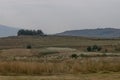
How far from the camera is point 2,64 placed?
19812mm

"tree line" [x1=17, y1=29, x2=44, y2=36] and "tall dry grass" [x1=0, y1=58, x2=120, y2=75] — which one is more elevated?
"tree line" [x1=17, y1=29, x2=44, y2=36]

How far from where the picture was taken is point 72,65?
808 inches

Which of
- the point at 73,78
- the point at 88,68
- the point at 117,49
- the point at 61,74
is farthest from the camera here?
the point at 117,49

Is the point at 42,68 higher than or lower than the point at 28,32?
lower

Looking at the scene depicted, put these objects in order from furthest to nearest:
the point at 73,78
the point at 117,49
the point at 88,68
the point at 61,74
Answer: the point at 117,49
the point at 88,68
the point at 61,74
the point at 73,78

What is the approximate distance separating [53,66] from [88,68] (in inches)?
82.8

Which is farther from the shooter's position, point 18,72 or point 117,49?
point 117,49

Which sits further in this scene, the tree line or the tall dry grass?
the tree line

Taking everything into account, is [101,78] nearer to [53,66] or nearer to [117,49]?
[53,66]

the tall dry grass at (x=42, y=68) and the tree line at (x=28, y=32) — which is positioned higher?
the tree line at (x=28, y=32)

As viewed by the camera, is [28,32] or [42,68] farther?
[28,32]

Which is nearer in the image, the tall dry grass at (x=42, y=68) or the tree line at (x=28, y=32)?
the tall dry grass at (x=42, y=68)

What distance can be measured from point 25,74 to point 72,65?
2.99 m

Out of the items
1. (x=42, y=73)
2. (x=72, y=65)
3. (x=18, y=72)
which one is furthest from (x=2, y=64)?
(x=72, y=65)
